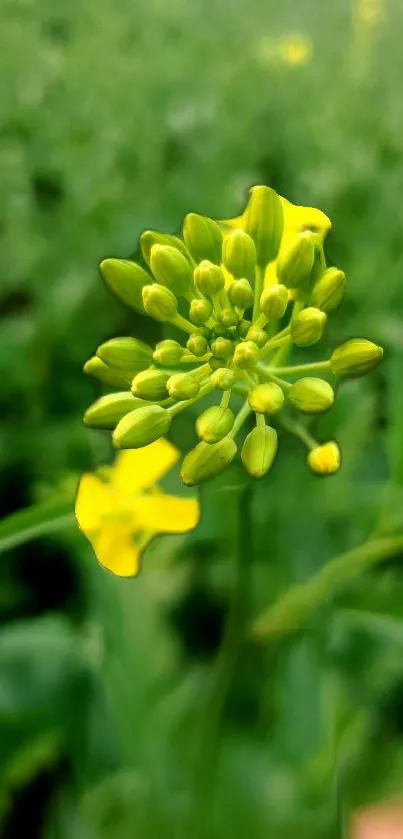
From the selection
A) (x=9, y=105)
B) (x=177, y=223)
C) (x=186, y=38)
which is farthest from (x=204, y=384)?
(x=186, y=38)

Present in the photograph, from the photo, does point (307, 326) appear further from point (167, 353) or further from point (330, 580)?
point (330, 580)

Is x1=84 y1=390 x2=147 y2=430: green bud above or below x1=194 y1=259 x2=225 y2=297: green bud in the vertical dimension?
below

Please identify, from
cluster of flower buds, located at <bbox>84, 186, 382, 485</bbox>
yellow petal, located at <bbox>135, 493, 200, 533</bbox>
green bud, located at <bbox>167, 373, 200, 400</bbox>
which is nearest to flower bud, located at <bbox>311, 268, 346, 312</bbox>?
cluster of flower buds, located at <bbox>84, 186, 382, 485</bbox>

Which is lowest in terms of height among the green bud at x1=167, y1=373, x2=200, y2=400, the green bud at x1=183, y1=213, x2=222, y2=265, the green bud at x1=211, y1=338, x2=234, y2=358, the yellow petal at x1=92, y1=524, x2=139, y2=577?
the yellow petal at x1=92, y1=524, x2=139, y2=577

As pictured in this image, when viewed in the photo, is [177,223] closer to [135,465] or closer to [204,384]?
[135,465]

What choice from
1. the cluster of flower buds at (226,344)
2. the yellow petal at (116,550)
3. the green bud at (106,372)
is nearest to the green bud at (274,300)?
the cluster of flower buds at (226,344)

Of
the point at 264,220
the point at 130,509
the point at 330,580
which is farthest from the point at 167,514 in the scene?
the point at 264,220

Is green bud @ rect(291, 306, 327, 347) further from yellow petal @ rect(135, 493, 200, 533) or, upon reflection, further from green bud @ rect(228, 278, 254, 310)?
yellow petal @ rect(135, 493, 200, 533)
